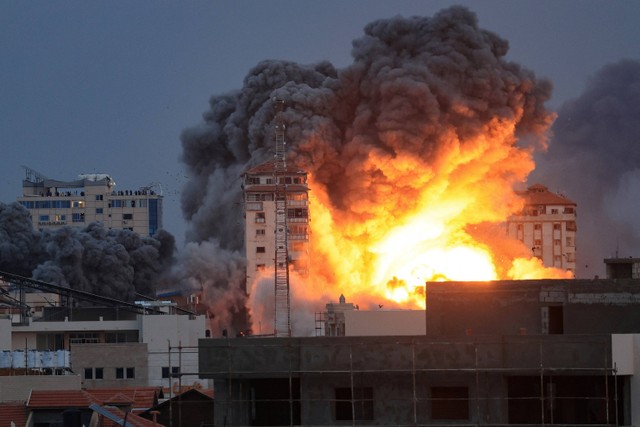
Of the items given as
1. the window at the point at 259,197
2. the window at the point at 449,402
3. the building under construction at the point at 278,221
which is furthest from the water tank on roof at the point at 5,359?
the window at the point at 259,197

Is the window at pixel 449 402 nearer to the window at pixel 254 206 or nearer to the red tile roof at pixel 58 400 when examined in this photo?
the red tile roof at pixel 58 400

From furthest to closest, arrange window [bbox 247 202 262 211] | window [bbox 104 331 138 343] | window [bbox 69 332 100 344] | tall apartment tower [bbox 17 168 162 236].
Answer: tall apartment tower [bbox 17 168 162 236] < window [bbox 247 202 262 211] < window [bbox 69 332 100 344] < window [bbox 104 331 138 343]

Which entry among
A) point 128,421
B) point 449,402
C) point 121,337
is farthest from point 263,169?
point 449,402

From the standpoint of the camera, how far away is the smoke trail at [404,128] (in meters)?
116

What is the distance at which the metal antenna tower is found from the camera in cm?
11536

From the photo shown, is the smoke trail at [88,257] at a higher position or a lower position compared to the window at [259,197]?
lower

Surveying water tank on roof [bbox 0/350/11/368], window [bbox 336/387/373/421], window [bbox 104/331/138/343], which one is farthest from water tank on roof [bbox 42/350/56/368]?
window [bbox 336/387/373/421]

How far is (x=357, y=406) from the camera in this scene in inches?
1784

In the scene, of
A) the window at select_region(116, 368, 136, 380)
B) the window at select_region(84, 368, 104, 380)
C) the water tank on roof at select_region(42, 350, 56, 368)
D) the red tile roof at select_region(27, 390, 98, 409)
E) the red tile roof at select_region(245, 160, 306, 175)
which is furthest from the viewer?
the red tile roof at select_region(245, 160, 306, 175)

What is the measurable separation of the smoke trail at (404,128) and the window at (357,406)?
2710 inches

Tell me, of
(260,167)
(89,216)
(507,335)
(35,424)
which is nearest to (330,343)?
(507,335)

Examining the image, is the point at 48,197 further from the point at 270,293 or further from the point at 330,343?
the point at 330,343

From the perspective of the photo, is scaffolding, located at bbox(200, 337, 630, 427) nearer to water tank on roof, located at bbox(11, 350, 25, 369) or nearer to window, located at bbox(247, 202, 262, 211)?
water tank on roof, located at bbox(11, 350, 25, 369)

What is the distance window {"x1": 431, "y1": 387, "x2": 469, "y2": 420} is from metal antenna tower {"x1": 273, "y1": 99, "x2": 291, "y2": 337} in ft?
212
